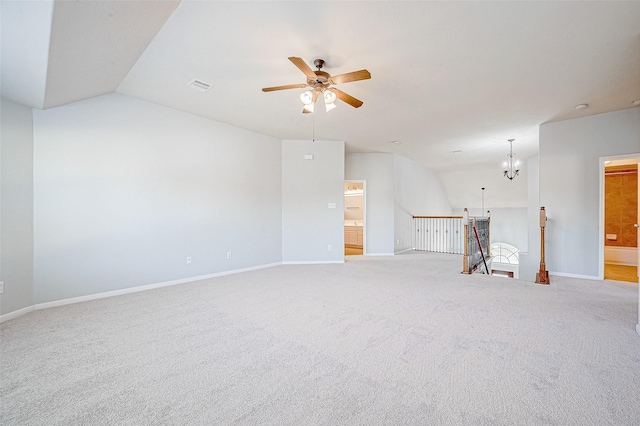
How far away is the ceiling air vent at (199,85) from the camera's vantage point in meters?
3.43

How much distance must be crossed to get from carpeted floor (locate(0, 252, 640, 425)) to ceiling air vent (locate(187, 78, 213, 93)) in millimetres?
2791

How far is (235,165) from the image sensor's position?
5184 mm

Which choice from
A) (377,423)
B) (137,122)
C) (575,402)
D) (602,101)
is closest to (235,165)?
(137,122)

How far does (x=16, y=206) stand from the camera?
2998mm

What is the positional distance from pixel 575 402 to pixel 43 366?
3508 millimetres

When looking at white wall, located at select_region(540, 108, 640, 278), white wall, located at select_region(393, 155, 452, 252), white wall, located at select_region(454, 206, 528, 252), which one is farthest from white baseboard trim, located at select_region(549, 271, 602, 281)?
white wall, located at select_region(454, 206, 528, 252)

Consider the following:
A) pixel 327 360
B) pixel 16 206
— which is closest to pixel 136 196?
pixel 16 206

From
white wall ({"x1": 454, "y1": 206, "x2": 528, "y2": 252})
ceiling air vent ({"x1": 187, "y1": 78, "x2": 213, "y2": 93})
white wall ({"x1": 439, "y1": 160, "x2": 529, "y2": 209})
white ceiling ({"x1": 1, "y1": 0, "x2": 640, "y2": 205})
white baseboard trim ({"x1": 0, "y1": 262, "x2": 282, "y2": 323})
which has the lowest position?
white baseboard trim ({"x1": 0, "y1": 262, "x2": 282, "y2": 323})

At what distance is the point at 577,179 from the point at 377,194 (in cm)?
408

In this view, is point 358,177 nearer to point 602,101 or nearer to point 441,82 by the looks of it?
point 441,82

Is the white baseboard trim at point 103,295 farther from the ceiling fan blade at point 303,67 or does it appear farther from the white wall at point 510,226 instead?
the white wall at point 510,226

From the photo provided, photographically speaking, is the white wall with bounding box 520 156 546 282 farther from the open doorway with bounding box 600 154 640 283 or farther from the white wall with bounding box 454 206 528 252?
the white wall with bounding box 454 206 528 252

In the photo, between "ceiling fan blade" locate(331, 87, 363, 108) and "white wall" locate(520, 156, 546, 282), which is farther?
"white wall" locate(520, 156, 546, 282)

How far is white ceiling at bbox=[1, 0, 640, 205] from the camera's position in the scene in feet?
7.09
